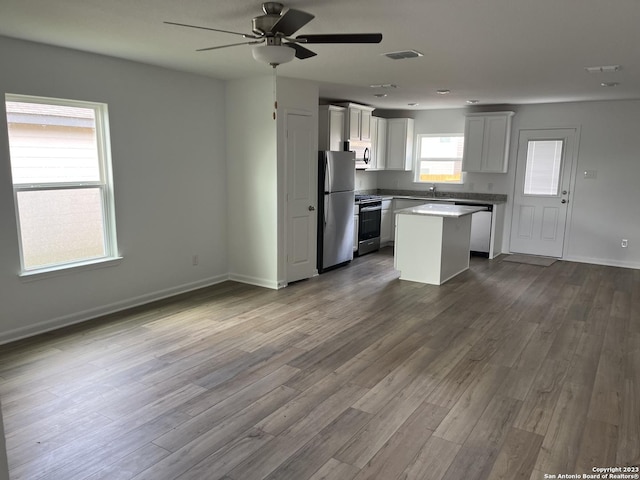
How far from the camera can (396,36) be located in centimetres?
339

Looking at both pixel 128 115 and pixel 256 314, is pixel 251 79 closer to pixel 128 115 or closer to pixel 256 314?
pixel 128 115

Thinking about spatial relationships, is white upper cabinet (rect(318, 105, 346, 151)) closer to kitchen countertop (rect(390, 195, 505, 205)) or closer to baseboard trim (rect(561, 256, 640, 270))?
kitchen countertop (rect(390, 195, 505, 205))

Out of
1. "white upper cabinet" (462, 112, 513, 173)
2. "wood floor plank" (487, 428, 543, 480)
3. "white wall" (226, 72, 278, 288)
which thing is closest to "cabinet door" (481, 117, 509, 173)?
"white upper cabinet" (462, 112, 513, 173)

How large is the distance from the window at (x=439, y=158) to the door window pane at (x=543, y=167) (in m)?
1.14

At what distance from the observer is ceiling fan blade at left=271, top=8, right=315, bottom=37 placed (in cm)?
245

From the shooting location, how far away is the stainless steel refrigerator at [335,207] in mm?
6090

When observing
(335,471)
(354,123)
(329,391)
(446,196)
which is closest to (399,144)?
(446,196)

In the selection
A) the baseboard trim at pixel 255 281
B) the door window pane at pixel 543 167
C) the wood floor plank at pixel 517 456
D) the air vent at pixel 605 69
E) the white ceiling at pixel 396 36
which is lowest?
the wood floor plank at pixel 517 456

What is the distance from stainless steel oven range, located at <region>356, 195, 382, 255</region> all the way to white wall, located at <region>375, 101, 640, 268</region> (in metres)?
2.46

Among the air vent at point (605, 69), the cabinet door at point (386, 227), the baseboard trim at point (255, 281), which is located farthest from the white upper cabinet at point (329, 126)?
the air vent at point (605, 69)

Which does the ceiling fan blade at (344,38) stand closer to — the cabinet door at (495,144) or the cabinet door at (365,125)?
the cabinet door at (365,125)

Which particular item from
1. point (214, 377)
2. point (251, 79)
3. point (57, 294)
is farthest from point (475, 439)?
point (251, 79)

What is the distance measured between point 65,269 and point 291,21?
3.05 m

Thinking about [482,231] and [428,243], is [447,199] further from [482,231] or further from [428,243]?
[428,243]
